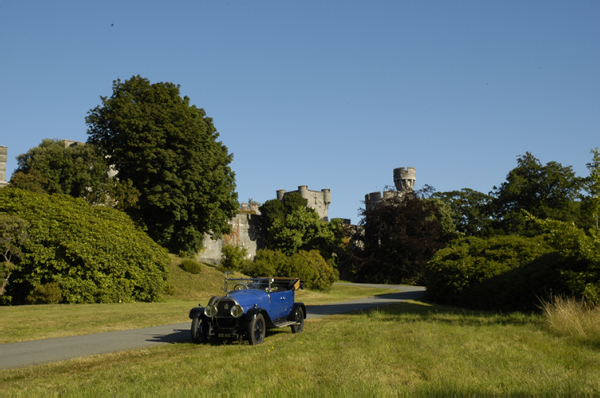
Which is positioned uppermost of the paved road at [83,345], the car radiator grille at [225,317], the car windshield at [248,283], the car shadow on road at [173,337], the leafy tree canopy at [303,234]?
the leafy tree canopy at [303,234]

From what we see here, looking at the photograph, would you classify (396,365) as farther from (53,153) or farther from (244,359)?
(53,153)

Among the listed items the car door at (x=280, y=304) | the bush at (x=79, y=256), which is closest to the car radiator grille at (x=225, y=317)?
the car door at (x=280, y=304)

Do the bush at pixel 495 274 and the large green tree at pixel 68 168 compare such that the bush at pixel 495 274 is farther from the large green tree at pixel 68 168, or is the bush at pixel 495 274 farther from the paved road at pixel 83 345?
the large green tree at pixel 68 168

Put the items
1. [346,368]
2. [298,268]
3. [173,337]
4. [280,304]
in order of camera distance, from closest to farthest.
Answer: [346,368] → [173,337] → [280,304] → [298,268]

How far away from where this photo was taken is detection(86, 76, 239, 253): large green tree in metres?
29.4

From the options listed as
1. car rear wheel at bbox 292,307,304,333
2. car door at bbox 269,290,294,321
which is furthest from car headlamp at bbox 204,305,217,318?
car rear wheel at bbox 292,307,304,333

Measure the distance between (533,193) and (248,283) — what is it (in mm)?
42340

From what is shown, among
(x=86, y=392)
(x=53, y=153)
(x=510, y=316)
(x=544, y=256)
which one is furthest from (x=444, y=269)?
(x=53, y=153)

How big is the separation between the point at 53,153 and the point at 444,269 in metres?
22.1

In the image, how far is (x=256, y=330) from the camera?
10.4m

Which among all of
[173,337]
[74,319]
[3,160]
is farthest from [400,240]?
[173,337]

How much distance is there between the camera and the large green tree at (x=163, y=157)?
96.5 feet

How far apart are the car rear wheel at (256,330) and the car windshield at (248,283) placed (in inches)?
50.3

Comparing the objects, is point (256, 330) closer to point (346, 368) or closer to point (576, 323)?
point (346, 368)
